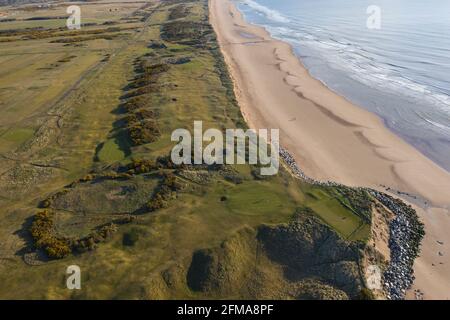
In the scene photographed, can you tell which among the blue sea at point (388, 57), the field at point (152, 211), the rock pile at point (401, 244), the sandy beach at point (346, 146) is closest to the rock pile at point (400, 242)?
the rock pile at point (401, 244)

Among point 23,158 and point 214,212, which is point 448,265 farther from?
point 23,158

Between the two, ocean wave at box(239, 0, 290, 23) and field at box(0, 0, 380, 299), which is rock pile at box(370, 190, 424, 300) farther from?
ocean wave at box(239, 0, 290, 23)

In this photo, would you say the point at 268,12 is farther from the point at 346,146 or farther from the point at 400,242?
the point at 400,242

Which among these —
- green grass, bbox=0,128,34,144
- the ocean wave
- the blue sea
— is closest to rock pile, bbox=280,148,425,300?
the blue sea

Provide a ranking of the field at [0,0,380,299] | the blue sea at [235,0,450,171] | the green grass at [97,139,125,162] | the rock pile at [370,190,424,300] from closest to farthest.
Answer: the field at [0,0,380,299]
the rock pile at [370,190,424,300]
the green grass at [97,139,125,162]
the blue sea at [235,0,450,171]

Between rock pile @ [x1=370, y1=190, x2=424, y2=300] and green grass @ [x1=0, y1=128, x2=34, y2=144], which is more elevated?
green grass @ [x1=0, y1=128, x2=34, y2=144]

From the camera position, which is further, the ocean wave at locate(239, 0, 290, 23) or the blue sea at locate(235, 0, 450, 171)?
the ocean wave at locate(239, 0, 290, 23)

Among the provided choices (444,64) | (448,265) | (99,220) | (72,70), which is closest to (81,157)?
(99,220)
